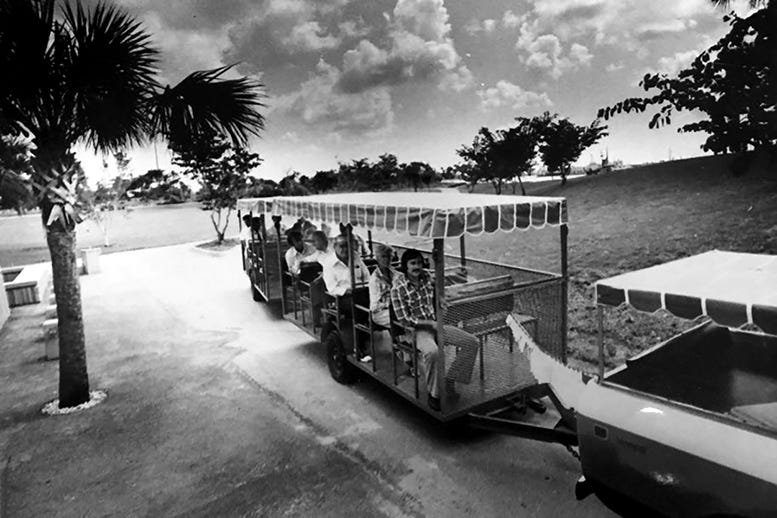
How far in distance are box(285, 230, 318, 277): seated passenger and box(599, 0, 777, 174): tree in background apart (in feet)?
28.6

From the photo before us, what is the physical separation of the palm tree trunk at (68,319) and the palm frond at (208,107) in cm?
169

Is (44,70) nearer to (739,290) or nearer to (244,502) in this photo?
(244,502)

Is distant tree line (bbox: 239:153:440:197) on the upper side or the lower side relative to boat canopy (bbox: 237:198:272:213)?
upper

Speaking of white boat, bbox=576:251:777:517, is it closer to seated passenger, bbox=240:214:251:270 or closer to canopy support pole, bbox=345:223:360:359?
canopy support pole, bbox=345:223:360:359

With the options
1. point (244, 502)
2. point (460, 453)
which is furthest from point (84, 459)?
point (460, 453)

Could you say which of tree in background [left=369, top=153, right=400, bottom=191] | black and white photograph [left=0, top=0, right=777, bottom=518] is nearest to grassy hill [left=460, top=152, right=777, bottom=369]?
black and white photograph [left=0, top=0, right=777, bottom=518]

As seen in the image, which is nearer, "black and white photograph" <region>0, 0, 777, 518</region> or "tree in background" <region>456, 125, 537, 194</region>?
"black and white photograph" <region>0, 0, 777, 518</region>

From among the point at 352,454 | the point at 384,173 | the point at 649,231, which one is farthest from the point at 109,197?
the point at 352,454

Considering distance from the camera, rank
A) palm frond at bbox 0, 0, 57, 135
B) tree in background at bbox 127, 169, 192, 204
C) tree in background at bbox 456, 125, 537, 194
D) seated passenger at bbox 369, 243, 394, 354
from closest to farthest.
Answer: palm frond at bbox 0, 0, 57, 135 → seated passenger at bbox 369, 243, 394, 354 → tree in background at bbox 456, 125, 537, 194 → tree in background at bbox 127, 169, 192, 204

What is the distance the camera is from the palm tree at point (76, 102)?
5.17 m

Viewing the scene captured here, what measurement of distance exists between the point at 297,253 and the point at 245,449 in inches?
154

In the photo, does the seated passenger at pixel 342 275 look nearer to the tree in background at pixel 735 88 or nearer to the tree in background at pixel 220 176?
the tree in background at pixel 735 88

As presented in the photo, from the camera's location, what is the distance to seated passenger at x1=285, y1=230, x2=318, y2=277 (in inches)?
321

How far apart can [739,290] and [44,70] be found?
6210mm
